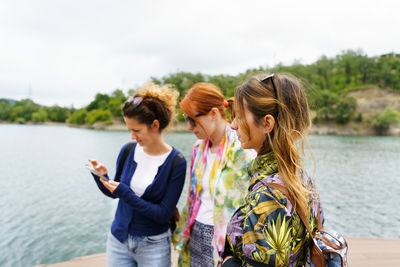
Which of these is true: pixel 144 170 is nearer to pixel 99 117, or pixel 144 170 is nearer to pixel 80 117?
pixel 99 117

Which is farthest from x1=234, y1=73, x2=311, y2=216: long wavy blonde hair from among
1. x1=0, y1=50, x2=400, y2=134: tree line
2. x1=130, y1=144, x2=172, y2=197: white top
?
x1=0, y1=50, x2=400, y2=134: tree line

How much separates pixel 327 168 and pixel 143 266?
17747mm

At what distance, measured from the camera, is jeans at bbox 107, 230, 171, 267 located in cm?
161

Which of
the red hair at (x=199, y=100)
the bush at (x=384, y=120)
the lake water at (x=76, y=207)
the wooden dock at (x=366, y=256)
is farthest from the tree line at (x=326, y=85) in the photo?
the red hair at (x=199, y=100)

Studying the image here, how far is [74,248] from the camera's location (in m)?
6.39

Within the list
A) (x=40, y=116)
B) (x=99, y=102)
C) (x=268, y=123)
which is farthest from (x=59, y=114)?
(x=268, y=123)

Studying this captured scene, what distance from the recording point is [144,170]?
176 cm

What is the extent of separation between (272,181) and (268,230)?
0.16 meters

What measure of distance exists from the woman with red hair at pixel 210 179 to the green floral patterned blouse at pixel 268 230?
65 centimetres

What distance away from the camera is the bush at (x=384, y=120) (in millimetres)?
47750

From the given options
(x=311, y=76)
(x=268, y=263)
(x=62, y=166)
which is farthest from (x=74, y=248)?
(x=311, y=76)

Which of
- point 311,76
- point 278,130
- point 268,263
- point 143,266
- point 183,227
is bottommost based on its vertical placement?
point 143,266

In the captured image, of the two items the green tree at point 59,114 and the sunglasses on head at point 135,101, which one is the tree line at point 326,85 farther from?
the sunglasses on head at point 135,101

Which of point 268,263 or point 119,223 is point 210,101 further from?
point 268,263
